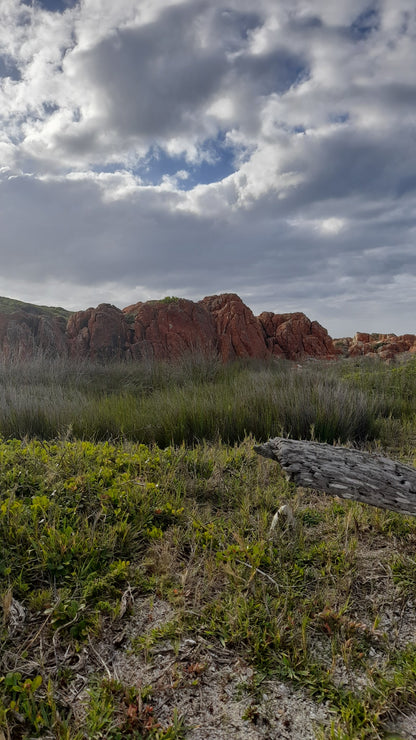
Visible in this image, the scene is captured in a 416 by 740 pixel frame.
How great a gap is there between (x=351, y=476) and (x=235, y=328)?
16.1 meters

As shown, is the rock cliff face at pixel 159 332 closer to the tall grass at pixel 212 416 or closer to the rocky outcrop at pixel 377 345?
the rocky outcrop at pixel 377 345

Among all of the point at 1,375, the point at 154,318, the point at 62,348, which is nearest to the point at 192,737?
the point at 1,375

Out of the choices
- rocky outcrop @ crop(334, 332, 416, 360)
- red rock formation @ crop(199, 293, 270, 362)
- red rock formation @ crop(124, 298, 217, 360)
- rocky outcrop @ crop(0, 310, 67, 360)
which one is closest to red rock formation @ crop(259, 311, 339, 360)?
red rock formation @ crop(199, 293, 270, 362)

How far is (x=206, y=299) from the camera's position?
69.3 ft

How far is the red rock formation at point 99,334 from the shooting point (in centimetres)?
1692

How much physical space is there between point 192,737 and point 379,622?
4.11 feet

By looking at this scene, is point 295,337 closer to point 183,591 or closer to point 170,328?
point 170,328

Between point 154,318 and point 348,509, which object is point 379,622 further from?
point 154,318

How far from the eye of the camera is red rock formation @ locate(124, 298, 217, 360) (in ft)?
56.8

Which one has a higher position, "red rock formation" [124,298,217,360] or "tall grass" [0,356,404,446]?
"red rock formation" [124,298,217,360]

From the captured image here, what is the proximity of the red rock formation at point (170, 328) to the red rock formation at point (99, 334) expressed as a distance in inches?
20.4

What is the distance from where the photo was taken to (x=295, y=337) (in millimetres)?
21422

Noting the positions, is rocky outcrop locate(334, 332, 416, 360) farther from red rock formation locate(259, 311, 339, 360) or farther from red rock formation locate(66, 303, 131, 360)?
red rock formation locate(66, 303, 131, 360)

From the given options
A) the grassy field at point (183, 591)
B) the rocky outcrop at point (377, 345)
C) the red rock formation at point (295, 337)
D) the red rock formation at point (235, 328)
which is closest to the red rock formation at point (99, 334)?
the red rock formation at point (235, 328)
